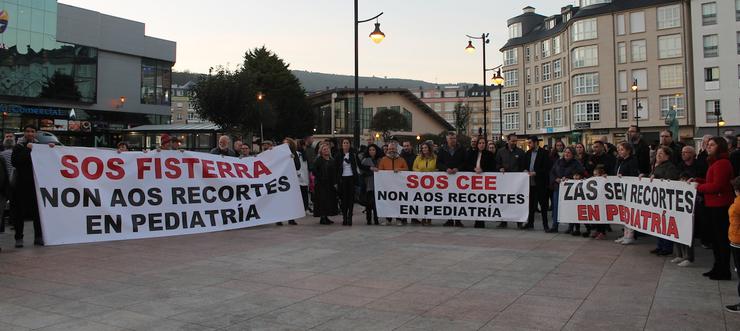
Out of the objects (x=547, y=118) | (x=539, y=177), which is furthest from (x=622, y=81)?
(x=539, y=177)

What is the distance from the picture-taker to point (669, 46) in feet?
190

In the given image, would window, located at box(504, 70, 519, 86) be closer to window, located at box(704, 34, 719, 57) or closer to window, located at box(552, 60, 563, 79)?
window, located at box(552, 60, 563, 79)

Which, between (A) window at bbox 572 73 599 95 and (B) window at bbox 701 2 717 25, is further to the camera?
(A) window at bbox 572 73 599 95

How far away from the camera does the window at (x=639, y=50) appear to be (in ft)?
194

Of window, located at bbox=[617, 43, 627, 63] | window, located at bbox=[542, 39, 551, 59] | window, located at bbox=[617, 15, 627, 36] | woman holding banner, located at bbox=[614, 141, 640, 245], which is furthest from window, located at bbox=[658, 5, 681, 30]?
woman holding banner, located at bbox=[614, 141, 640, 245]

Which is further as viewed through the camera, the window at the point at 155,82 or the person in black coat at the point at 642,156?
the window at the point at 155,82

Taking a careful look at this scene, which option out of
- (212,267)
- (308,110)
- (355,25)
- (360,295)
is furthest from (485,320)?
(308,110)

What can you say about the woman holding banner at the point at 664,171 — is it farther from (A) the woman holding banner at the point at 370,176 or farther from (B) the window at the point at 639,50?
(B) the window at the point at 639,50

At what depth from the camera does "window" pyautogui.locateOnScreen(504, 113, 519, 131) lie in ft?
267

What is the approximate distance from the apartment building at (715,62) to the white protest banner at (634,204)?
163 ft

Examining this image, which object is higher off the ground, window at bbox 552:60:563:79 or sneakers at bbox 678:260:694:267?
window at bbox 552:60:563:79

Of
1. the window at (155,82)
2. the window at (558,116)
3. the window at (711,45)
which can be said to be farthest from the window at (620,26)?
the window at (155,82)

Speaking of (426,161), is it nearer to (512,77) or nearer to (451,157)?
(451,157)

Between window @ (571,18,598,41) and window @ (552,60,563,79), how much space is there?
5954 millimetres
